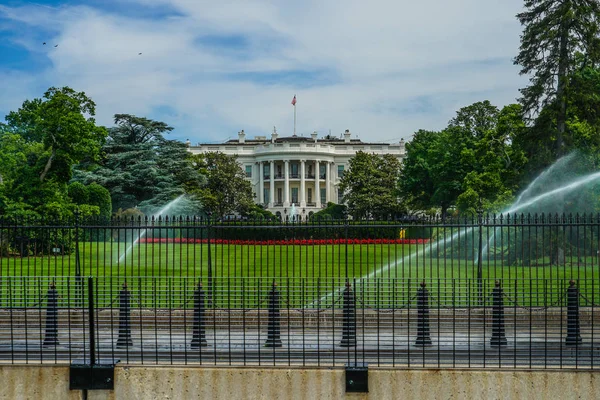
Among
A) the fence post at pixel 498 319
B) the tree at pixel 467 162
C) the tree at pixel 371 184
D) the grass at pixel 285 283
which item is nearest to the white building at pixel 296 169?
the tree at pixel 371 184

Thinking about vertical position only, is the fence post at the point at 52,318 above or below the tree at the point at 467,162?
below

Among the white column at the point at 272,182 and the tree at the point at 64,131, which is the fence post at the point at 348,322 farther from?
the white column at the point at 272,182

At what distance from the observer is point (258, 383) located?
9703 mm

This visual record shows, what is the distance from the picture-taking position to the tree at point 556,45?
30.1 metres

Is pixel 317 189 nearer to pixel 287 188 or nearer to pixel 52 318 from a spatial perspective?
pixel 287 188

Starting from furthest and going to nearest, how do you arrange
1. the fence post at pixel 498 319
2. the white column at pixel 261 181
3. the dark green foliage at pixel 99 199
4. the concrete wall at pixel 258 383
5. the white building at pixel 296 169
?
the white column at pixel 261 181
the white building at pixel 296 169
the dark green foliage at pixel 99 199
the fence post at pixel 498 319
the concrete wall at pixel 258 383

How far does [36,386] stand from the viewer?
31.7 ft

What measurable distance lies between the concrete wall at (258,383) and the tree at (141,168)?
46.5 metres

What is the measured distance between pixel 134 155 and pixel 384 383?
51304 millimetres

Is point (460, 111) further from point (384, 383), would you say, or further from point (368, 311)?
point (384, 383)

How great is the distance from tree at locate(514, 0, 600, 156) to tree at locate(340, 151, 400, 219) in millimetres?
39955

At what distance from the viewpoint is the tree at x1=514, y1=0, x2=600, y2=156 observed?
3012cm

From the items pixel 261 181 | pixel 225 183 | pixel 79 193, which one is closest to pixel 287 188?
→ pixel 261 181

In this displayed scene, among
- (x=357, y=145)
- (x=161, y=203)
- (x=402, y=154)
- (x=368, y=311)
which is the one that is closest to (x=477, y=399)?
(x=368, y=311)
